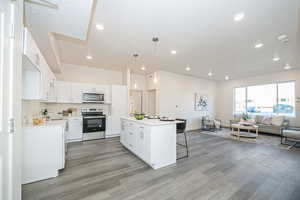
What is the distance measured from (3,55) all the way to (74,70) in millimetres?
4272

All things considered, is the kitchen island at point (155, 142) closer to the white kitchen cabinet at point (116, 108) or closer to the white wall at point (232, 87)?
the white kitchen cabinet at point (116, 108)

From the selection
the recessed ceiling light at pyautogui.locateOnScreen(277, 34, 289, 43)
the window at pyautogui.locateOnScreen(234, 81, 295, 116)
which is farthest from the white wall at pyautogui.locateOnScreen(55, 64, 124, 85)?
the window at pyautogui.locateOnScreen(234, 81, 295, 116)

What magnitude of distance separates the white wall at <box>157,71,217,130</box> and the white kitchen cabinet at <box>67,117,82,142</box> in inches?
120

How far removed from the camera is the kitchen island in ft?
8.16

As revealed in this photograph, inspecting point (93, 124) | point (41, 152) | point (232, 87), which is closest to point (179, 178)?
point (41, 152)

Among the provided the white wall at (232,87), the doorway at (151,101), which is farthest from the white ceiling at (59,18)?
the white wall at (232,87)

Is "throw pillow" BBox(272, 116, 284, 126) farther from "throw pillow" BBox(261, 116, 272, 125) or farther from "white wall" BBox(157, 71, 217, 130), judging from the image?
"white wall" BBox(157, 71, 217, 130)

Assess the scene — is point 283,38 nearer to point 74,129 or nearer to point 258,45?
point 258,45

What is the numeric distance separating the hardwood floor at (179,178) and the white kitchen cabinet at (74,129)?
1207 mm

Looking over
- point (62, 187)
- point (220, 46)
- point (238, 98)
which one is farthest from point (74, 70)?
point (238, 98)

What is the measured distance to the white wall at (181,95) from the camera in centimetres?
546

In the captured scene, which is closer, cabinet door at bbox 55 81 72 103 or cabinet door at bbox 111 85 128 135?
cabinet door at bbox 55 81 72 103

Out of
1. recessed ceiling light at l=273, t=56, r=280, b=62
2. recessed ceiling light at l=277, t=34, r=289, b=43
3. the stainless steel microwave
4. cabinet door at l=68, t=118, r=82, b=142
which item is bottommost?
cabinet door at l=68, t=118, r=82, b=142

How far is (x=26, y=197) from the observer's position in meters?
1.72
